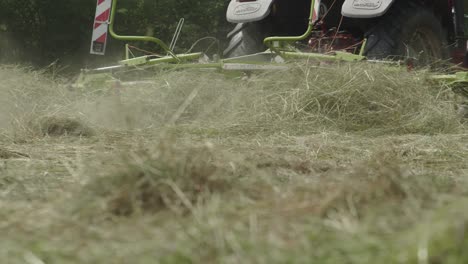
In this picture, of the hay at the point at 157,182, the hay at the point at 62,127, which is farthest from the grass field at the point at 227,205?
the hay at the point at 62,127

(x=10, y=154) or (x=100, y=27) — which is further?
(x=100, y=27)

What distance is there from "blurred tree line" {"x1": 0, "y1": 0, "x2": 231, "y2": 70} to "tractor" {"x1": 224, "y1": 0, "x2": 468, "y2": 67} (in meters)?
2.62

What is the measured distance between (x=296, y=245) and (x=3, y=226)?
603 millimetres

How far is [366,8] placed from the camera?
4.75 metres

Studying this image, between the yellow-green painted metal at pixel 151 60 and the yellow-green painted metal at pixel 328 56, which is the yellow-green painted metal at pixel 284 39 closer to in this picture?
the yellow-green painted metal at pixel 328 56

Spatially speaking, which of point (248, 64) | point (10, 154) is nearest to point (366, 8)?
point (248, 64)

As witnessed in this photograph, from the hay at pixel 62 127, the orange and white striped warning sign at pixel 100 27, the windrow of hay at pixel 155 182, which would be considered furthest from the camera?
the orange and white striped warning sign at pixel 100 27

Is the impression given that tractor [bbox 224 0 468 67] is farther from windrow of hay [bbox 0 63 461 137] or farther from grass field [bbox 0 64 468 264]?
grass field [bbox 0 64 468 264]

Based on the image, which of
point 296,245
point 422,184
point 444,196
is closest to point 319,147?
point 422,184

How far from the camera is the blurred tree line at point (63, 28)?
8.41m

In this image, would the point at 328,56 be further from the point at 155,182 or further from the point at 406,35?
the point at 155,182

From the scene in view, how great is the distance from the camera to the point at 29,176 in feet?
7.21

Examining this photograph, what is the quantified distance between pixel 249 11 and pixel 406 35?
1.21 meters

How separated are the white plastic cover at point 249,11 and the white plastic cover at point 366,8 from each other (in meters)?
0.87
